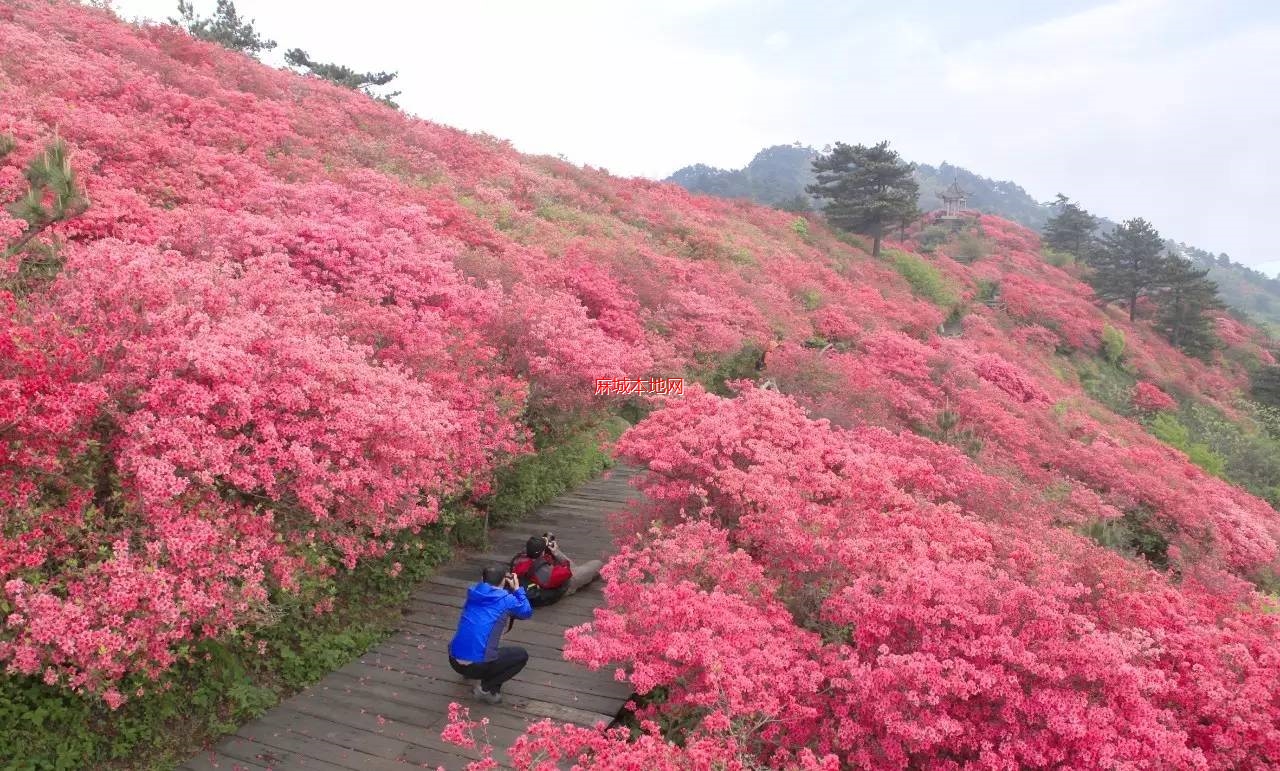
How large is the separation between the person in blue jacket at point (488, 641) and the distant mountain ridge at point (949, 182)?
79.5 metres

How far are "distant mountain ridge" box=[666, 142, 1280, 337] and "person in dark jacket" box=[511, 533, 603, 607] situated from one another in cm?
7793

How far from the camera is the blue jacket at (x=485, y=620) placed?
6.18 meters

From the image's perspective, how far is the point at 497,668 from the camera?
6.18 meters

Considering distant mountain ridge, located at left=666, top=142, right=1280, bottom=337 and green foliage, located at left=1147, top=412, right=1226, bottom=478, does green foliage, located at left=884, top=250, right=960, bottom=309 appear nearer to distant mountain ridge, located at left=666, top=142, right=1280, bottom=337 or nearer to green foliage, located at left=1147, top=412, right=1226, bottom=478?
green foliage, located at left=1147, top=412, right=1226, bottom=478

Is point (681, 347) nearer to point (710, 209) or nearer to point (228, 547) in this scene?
point (228, 547)

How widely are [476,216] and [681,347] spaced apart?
5638 mm

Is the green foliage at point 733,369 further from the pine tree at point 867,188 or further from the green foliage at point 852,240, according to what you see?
the pine tree at point 867,188

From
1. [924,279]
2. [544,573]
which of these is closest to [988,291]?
[924,279]


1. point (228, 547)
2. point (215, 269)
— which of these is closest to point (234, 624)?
point (228, 547)

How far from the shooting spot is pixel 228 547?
17.1 feet

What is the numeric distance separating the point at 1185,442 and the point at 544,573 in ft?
81.8

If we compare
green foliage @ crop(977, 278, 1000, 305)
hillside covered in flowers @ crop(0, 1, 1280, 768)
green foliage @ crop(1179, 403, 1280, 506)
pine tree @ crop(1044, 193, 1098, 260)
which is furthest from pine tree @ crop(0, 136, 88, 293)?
pine tree @ crop(1044, 193, 1098, 260)

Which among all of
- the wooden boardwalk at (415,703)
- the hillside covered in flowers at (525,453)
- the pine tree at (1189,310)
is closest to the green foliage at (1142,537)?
the hillside covered in flowers at (525,453)

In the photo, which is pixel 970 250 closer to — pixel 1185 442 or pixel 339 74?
pixel 1185 442
